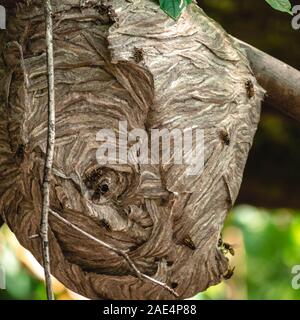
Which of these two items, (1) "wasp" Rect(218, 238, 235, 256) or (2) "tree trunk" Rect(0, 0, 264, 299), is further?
(1) "wasp" Rect(218, 238, 235, 256)

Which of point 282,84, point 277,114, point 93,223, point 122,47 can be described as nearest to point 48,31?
point 122,47

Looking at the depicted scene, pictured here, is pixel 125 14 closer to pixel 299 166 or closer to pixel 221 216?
pixel 221 216

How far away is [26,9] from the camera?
8.92 feet

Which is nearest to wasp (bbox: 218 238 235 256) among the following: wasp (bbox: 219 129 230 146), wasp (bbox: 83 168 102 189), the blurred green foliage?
wasp (bbox: 219 129 230 146)

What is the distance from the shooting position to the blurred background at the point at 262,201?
3.96m

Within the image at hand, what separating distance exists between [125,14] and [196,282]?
78 centimetres

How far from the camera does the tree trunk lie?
2648 mm

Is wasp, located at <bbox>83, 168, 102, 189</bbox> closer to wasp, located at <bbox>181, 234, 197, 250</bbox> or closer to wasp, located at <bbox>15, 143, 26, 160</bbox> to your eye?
wasp, located at <bbox>15, 143, 26, 160</bbox>

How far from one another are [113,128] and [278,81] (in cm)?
72

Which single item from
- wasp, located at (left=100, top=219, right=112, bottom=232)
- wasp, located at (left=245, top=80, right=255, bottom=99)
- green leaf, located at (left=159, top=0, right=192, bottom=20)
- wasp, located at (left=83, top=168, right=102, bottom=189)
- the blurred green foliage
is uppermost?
green leaf, located at (left=159, top=0, right=192, bottom=20)

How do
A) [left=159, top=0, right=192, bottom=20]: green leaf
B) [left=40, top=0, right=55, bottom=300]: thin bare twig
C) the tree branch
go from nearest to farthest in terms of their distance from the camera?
[left=40, top=0, right=55, bottom=300]: thin bare twig < [left=159, top=0, right=192, bottom=20]: green leaf < the tree branch

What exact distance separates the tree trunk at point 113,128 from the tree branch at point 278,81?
0.32 metres

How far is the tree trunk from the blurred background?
43cm
